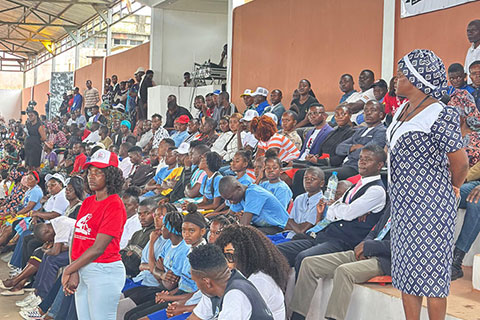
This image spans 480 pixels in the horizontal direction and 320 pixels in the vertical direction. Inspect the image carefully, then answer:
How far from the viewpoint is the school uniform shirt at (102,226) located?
11.6 feet

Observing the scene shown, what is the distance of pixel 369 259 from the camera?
150 inches

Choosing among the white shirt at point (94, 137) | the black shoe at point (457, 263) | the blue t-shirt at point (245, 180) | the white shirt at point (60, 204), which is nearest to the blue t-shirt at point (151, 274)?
the blue t-shirt at point (245, 180)

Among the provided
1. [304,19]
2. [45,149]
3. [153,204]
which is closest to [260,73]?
[304,19]

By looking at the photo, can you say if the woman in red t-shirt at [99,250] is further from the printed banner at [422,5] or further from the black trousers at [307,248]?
the printed banner at [422,5]

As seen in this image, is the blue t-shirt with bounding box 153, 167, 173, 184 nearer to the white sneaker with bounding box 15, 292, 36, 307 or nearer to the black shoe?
the white sneaker with bounding box 15, 292, 36, 307

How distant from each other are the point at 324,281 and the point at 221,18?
39.9 ft

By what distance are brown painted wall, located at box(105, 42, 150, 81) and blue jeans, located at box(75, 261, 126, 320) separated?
477 inches

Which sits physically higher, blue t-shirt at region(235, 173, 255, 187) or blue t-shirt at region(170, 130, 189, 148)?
blue t-shirt at region(170, 130, 189, 148)

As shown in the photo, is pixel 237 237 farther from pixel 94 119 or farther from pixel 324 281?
pixel 94 119

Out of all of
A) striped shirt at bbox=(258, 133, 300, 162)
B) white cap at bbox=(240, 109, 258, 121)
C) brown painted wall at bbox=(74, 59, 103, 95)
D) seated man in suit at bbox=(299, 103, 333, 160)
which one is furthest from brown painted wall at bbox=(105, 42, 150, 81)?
seated man in suit at bbox=(299, 103, 333, 160)

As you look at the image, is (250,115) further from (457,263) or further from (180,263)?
(457,263)

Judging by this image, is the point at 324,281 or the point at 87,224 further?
the point at 324,281

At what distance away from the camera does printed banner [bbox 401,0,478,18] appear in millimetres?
6881

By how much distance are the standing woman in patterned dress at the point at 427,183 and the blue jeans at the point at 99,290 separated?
1720 millimetres
